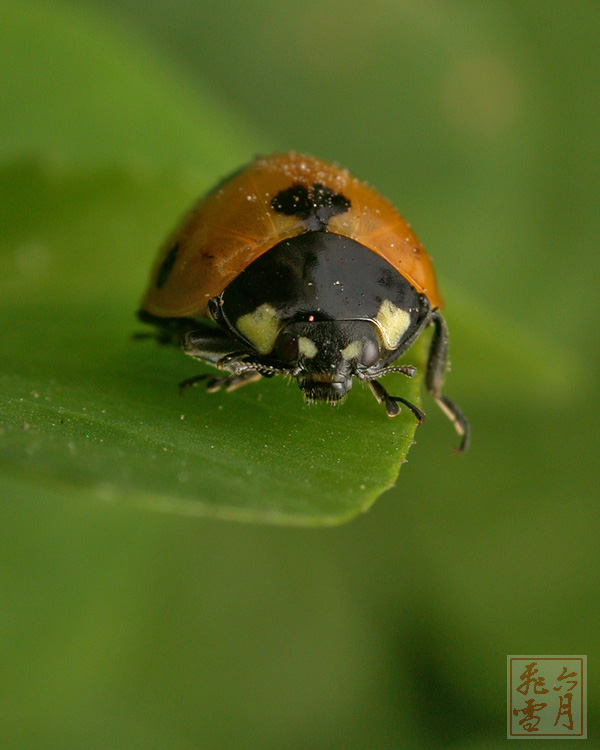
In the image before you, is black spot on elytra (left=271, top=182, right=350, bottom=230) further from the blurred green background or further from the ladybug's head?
the blurred green background

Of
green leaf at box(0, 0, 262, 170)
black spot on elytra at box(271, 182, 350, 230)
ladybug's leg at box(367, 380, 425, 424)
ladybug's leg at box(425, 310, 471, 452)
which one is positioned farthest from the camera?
green leaf at box(0, 0, 262, 170)

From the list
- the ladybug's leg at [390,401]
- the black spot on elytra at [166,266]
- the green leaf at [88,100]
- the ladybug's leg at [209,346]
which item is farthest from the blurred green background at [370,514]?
the ladybug's leg at [390,401]

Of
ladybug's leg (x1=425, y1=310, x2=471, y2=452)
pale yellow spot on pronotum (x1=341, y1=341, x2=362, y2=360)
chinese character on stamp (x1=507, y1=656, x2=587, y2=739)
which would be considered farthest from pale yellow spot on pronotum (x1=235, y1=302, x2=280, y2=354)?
chinese character on stamp (x1=507, y1=656, x2=587, y2=739)

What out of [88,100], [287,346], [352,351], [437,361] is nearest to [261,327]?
[287,346]

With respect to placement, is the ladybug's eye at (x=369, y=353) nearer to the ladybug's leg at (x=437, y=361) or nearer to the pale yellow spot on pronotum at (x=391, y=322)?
the pale yellow spot on pronotum at (x=391, y=322)

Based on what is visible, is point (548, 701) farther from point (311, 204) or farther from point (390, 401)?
point (311, 204)

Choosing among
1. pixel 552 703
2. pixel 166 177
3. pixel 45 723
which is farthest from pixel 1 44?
pixel 552 703
